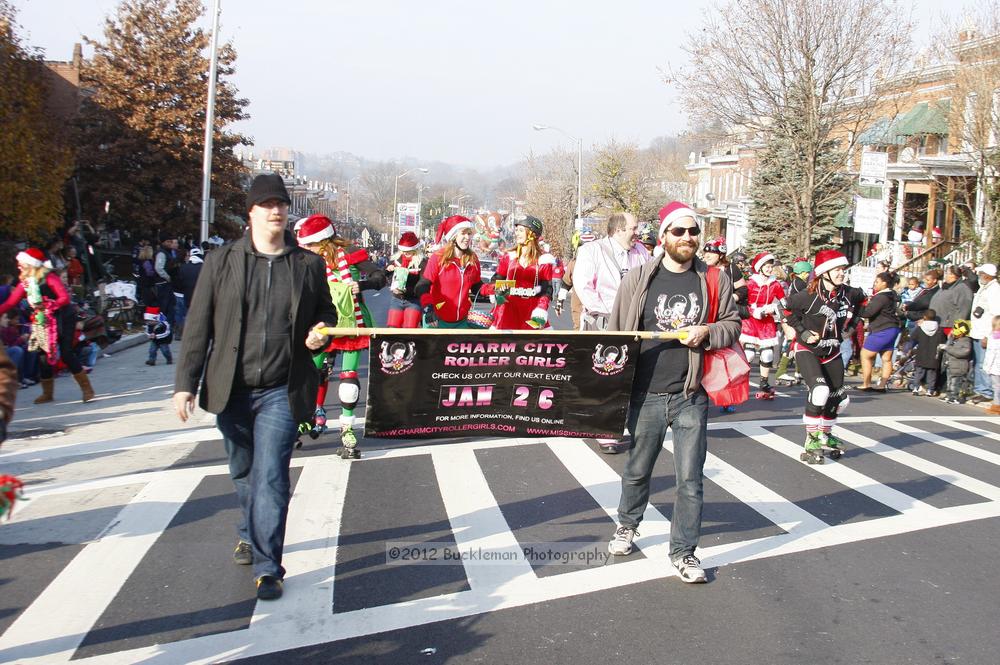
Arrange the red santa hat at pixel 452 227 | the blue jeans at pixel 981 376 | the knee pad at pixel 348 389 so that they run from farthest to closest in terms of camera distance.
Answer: the blue jeans at pixel 981 376
the red santa hat at pixel 452 227
the knee pad at pixel 348 389

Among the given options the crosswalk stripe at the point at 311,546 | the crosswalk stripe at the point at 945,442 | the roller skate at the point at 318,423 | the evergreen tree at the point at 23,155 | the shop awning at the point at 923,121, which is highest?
the shop awning at the point at 923,121

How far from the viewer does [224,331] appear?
205 inches

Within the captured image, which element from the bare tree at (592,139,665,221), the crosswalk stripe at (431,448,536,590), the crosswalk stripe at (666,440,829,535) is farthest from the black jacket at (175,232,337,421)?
the bare tree at (592,139,665,221)

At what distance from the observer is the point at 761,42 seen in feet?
92.9

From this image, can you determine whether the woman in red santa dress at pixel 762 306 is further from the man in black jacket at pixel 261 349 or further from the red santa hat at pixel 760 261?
the man in black jacket at pixel 261 349

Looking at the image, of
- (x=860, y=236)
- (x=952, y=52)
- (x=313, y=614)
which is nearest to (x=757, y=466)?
(x=313, y=614)

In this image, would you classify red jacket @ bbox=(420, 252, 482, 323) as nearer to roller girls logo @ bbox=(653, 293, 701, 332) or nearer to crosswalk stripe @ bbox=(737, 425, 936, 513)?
crosswalk stripe @ bbox=(737, 425, 936, 513)

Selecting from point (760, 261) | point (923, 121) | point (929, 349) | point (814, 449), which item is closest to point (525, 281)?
point (814, 449)

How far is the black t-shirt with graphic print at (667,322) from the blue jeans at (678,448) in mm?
92

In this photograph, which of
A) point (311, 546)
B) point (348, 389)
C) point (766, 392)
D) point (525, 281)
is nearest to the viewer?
point (311, 546)

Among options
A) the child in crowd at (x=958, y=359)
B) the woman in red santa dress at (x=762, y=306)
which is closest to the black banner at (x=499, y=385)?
the woman in red santa dress at (x=762, y=306)

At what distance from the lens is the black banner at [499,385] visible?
5785mm

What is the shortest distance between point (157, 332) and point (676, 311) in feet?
39.2

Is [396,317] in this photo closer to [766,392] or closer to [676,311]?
[676,311]
